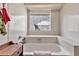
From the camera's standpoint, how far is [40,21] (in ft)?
8.77

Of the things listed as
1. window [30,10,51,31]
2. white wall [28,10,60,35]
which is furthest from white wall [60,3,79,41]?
window [30,10,51,31]

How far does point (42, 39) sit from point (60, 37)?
33cm

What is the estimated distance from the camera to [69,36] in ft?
8.77

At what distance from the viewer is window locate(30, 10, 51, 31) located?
2.63 m

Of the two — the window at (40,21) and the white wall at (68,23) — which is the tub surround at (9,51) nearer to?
the window at (40,21)

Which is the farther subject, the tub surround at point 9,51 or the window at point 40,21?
the window at point 40,21

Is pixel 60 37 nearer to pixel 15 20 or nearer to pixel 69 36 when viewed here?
pixel 69 36

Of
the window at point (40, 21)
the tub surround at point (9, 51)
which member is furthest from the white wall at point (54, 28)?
the tub surround at point (9, 51)

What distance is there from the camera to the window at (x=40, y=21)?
263 centimetres

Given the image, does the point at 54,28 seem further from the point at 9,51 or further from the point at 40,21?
the point at 9,51

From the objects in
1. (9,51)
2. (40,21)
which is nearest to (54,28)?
(40,21)

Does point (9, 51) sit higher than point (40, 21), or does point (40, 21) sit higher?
point (40, 21)

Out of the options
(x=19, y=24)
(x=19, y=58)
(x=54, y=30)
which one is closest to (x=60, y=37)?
(x=54, y=30)

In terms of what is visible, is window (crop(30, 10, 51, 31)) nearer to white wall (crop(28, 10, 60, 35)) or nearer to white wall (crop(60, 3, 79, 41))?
white wall (crop(28, 10, 60, 35))
